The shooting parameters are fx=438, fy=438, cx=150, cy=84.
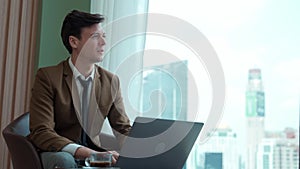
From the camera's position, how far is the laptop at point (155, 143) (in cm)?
152

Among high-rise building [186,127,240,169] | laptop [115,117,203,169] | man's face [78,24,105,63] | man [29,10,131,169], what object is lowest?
high-rise building [186,127,240,169]

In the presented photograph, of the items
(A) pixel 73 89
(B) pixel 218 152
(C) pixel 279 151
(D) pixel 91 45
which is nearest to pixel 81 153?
(A) pixel 73 89

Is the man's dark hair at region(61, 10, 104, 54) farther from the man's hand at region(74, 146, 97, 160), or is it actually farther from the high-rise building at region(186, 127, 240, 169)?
the high-rise building at region(186, 127, 240, 169)

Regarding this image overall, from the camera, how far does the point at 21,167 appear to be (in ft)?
5.87

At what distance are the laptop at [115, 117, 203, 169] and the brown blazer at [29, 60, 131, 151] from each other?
32 cm

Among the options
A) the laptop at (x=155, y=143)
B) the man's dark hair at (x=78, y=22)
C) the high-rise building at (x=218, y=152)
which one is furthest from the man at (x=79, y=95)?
the high-rise building at (x=218, y=152)

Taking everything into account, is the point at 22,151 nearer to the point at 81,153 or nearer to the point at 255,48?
the point at 81,153

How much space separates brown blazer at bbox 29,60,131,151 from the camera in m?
1.75

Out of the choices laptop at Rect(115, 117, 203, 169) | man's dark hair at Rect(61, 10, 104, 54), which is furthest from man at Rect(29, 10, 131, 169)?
laptop at Rect(115, 117, 203, 169)

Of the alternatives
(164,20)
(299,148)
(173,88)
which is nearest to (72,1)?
(164,20)

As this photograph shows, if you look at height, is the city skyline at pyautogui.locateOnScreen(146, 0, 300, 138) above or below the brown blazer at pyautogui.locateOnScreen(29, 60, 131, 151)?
above

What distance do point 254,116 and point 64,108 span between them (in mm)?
985

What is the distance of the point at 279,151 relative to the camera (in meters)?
2.19

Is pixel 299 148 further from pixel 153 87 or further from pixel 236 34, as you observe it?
pixel 153 87
